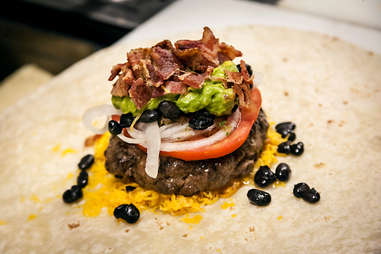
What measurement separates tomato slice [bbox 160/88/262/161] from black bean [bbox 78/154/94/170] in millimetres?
1097

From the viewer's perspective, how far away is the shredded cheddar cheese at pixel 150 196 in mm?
3637

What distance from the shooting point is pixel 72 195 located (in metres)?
3.93

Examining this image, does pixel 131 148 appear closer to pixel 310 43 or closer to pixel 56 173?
pixel 56 173

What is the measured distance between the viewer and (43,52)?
30.3 ft

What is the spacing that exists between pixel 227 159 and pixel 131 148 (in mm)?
912

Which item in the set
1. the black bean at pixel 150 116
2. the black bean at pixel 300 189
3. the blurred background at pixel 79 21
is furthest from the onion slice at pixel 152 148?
the blurred background at pixel 79 21

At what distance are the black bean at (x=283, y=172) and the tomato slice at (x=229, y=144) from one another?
0.44 meters

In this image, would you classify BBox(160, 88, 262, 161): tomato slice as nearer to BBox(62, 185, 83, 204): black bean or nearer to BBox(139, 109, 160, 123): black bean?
BBox(139, 109, 160, 123): black bean

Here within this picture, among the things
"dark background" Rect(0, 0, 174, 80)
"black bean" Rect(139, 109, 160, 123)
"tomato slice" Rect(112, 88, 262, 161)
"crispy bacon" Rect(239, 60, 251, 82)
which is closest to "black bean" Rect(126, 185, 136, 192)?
"tomato slice" Rect(112, 88, 262, 161)

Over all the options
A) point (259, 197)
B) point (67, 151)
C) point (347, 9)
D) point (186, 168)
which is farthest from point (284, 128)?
point (347, 9)

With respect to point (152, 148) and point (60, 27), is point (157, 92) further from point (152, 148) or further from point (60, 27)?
point (60, 27)

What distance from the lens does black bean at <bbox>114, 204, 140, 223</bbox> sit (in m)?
3.55

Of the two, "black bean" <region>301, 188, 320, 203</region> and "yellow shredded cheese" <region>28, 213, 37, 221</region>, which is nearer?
"black bean" <region>301, 188, 320, 203</region>

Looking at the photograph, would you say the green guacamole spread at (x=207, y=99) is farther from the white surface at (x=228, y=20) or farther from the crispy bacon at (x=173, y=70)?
the white surface at (x=228, y=20)
